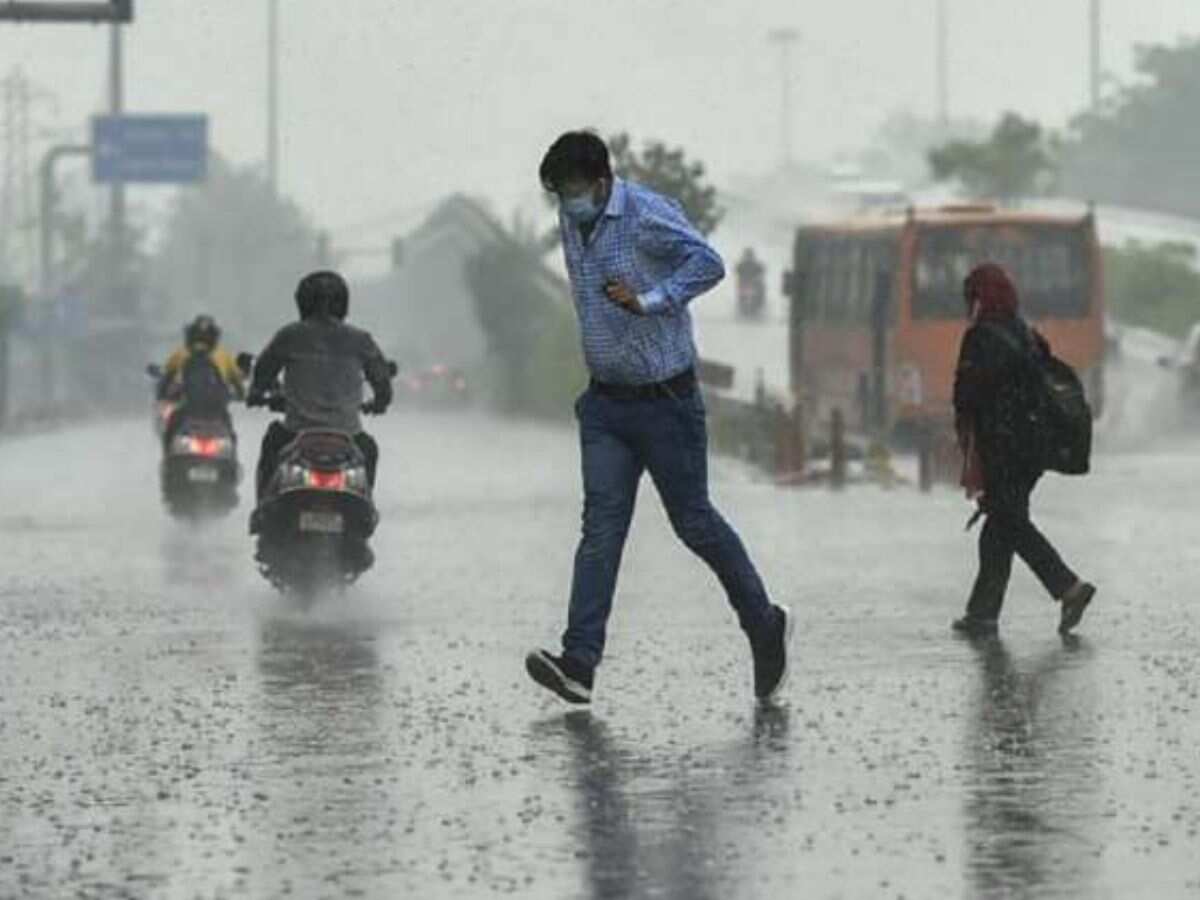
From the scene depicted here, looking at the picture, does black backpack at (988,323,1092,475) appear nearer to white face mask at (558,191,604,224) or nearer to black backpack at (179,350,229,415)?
white face mask at (558,191,604,224)

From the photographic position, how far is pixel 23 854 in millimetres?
10320

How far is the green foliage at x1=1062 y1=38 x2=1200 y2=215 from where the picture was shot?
575ft

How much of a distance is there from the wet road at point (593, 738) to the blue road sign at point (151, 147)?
70974 mm

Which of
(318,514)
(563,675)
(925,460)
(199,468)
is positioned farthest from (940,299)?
(563,675)

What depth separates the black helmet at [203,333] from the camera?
97.2 feet

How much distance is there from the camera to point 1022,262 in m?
49.4

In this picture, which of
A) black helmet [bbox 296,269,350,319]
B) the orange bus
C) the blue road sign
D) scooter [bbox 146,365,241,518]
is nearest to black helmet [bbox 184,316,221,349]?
scooter [bbox 146,365,241,518]

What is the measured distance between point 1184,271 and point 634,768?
95010 millimetres

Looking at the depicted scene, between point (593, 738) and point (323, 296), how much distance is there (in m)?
7.39

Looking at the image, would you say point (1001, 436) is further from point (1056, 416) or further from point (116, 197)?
point (116, 197)

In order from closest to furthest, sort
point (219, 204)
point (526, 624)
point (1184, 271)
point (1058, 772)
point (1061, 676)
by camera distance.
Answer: point (1058, 772)
point (1061, 676)
point (526, 624)
point (1184, 271)
point (219, 204)

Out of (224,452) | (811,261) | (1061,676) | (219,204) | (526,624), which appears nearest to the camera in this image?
(1061,676)

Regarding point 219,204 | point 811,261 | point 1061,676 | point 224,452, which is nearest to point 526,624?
point 1061,676

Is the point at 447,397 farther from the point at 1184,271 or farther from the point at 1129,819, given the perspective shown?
the point at 1129,819
